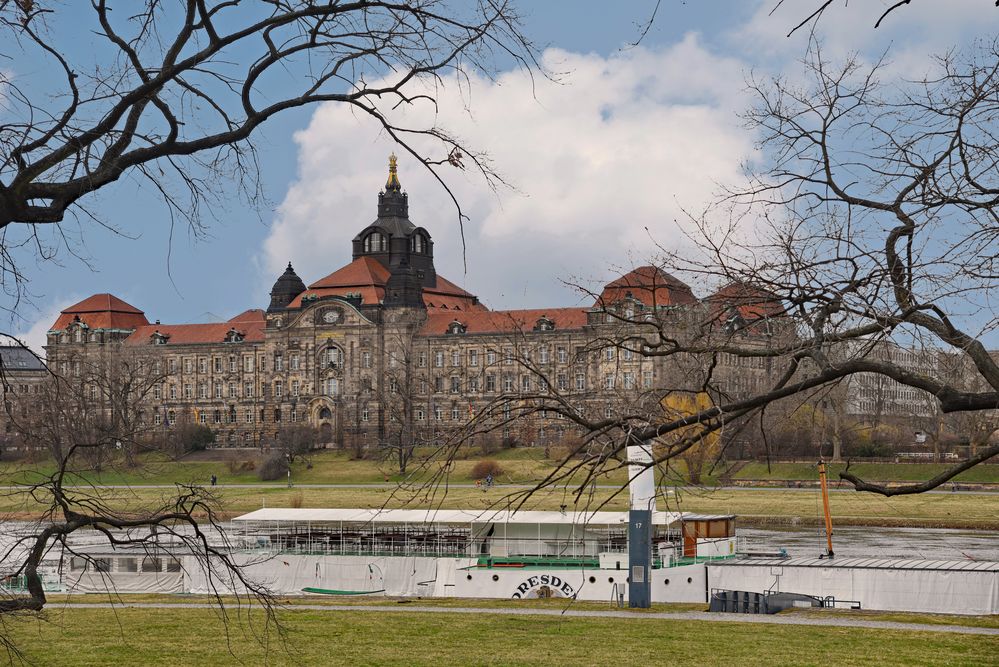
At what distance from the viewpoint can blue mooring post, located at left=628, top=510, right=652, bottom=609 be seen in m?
26.6

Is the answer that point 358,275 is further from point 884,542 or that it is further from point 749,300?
point 749,300

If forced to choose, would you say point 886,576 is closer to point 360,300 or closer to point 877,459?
point 877,459

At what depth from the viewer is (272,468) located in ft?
305

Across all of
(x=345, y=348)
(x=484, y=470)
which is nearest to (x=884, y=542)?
(x=484, y=470)

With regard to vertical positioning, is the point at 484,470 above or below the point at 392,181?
below

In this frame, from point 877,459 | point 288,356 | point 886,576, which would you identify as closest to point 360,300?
point 288,356

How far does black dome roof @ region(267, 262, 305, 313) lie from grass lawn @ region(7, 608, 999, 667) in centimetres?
11415

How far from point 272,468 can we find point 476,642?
245ft

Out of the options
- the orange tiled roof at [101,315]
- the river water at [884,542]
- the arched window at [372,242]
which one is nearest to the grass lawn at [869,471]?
the river water at [884,542]

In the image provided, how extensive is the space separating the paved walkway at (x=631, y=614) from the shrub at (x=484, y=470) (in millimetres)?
56479

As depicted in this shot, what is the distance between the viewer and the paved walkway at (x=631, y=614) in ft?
73.0

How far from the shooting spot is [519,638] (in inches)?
804

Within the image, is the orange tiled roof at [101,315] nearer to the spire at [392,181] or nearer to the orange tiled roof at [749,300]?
the spire at [392,181]

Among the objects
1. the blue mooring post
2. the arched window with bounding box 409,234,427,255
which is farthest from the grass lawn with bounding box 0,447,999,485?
the arched window with bounding box 409,234,427,255
